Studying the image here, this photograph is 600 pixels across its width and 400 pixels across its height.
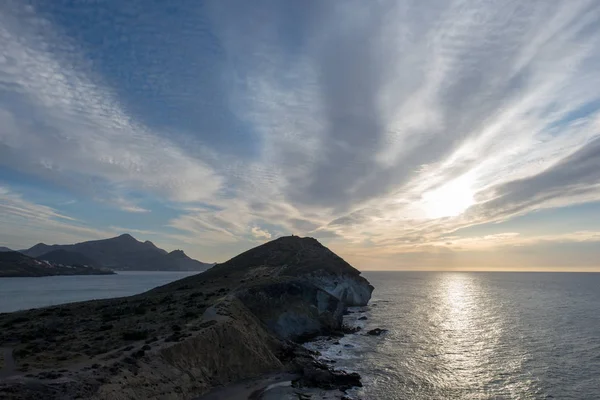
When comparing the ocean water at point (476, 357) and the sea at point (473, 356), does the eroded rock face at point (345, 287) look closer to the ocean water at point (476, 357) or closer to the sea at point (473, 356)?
the sea at point (473, 356)

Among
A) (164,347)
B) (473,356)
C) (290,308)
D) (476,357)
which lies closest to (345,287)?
(290,308)

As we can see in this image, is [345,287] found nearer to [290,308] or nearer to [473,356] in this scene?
[290,308]

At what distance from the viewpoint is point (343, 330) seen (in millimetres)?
67062

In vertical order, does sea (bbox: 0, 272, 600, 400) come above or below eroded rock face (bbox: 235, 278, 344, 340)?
below

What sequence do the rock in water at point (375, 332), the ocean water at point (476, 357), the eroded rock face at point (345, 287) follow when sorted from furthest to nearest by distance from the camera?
the eroded rock face at point (345, 287) → the rock in water at point (375, 332) → the ocean water at point (476, 357)

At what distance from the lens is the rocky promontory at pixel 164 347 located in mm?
23156

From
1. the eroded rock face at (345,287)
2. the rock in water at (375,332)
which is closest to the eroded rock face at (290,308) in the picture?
the rock in water at (375,332)

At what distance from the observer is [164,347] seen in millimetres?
29750

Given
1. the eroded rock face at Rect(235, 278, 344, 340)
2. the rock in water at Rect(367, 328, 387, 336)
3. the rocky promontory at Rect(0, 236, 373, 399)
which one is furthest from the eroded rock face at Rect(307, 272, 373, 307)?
A: the rocky promontory at Rect(0, 236, 373, 399)

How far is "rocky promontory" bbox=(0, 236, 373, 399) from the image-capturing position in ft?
76.0

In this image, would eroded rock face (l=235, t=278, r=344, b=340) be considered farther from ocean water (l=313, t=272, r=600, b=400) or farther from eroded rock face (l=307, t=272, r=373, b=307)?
eroded rock face (l=307, t=272, r=373, b=307)

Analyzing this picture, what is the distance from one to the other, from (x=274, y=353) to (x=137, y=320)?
17.3m

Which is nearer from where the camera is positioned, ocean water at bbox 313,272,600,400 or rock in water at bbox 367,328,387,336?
ocean water at bbox 313,272,600,400

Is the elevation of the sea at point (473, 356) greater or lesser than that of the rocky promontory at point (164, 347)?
lesser
